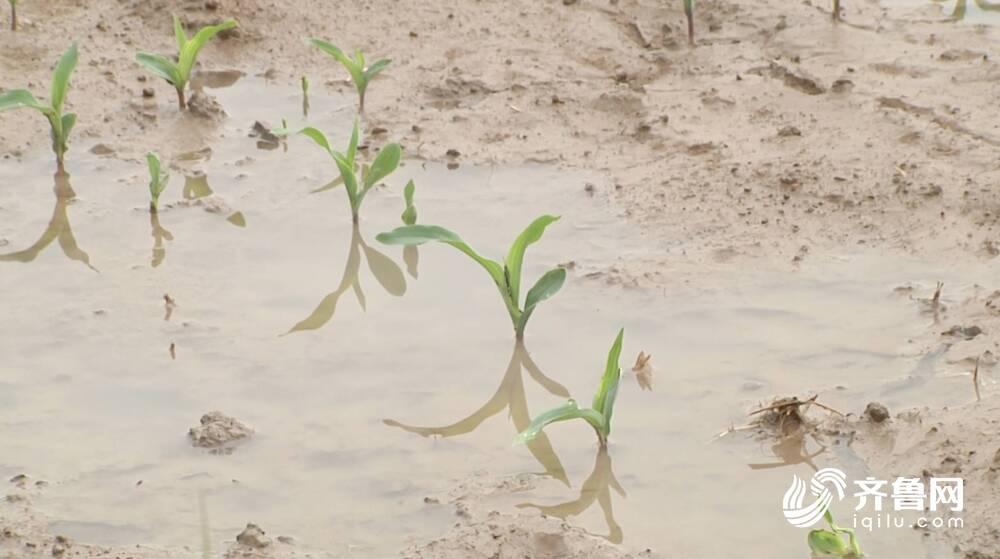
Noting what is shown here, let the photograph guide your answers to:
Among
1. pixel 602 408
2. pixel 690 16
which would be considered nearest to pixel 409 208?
pixel 602 408

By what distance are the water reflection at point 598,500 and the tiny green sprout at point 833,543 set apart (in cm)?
46

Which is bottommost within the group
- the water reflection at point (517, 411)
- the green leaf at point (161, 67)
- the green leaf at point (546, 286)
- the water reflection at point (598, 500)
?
the water reflection at point (598, 500)

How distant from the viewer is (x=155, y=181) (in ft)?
15.2

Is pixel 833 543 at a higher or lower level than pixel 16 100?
→ lower

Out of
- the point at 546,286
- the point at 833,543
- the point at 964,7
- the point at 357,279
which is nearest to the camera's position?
the point at 833,543

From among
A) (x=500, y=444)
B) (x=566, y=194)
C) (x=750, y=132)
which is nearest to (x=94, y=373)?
(x=500, y=444)

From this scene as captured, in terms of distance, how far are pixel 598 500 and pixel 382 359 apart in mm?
890

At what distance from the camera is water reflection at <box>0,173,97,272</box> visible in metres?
4.46

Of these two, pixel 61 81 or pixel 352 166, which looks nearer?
pixel 352 166

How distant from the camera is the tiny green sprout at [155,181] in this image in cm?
458

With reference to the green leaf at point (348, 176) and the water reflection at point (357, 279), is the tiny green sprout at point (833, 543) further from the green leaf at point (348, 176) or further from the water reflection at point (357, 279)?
the green leaf at point (348, 176)

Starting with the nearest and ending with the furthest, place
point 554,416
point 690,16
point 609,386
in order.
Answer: point 554,416 → point 609,386 → point 690,16

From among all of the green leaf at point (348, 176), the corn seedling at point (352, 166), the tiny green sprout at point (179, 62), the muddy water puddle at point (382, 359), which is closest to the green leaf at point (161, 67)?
the tiny green sprout at point (179, 62)

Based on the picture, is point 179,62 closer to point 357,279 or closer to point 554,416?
point 357,279
